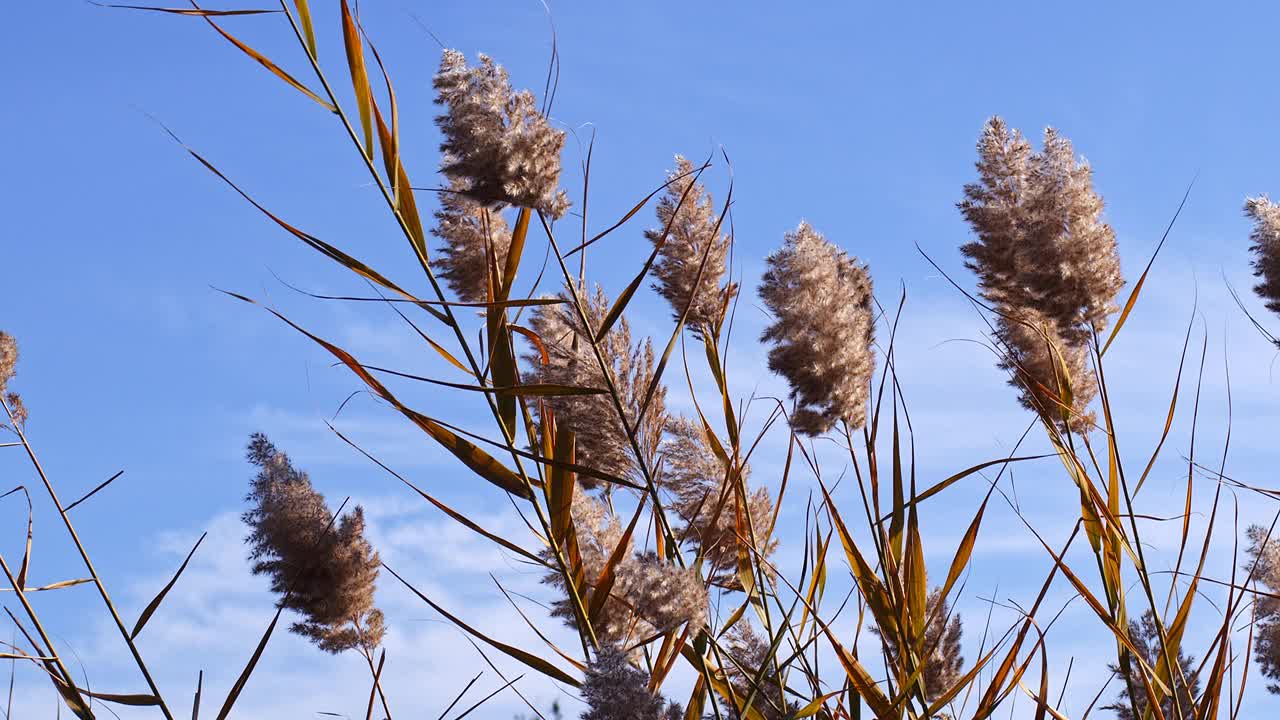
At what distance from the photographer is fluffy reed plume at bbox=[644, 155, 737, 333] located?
7.93ft

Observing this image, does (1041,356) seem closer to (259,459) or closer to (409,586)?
(409,586)

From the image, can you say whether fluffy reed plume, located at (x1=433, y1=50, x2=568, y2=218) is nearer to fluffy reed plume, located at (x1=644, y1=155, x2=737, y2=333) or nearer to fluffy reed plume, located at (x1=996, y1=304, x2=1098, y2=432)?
fluffy reed plume, located at (x1=644, y1=155, x2=737, y2=333)

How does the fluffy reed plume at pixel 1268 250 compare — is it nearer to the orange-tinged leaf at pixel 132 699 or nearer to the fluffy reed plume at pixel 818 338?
the fluffy reed plume at pixel 818 338

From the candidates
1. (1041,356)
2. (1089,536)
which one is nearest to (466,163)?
(1089,536)

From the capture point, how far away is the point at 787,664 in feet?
6.23

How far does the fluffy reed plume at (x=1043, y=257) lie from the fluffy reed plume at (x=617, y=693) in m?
1.44

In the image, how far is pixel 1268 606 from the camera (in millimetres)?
2824

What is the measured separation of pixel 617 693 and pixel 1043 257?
5.68ft

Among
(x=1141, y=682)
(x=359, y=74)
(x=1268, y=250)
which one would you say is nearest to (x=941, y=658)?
(x=1141, y=682)

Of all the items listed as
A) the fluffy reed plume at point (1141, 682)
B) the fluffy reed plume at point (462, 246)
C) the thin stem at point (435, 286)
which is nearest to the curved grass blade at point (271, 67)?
the thin stem at point (435, 286)

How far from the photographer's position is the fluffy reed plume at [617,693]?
1.30 m

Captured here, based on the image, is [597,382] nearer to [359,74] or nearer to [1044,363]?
[359,74]

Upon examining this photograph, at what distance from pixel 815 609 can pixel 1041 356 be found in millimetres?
1094

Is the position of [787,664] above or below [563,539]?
below
